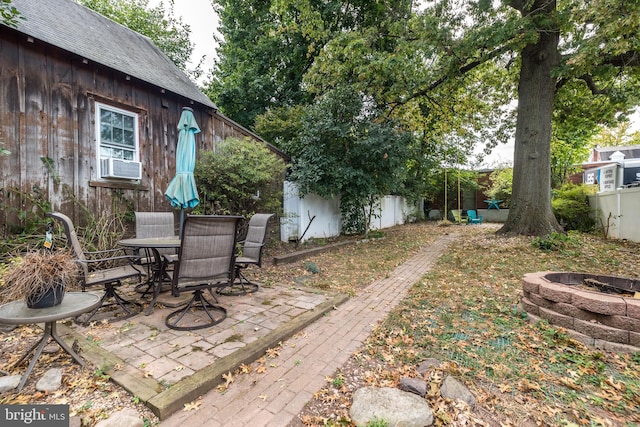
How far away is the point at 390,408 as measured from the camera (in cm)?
188

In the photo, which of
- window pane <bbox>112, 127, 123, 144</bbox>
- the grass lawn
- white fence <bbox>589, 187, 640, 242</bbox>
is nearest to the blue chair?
white fence <bbox>589, 187, 640, 242</bbox>

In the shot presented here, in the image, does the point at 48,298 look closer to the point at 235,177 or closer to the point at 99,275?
the point at 99,275

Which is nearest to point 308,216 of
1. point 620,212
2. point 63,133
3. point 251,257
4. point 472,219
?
point 251,257

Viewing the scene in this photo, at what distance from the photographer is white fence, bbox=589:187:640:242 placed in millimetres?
7203

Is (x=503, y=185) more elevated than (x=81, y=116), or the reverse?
(x=81, y=116)

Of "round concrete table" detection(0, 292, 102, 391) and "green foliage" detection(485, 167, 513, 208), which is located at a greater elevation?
"green foliage" detection(485, 167, 513, 208)

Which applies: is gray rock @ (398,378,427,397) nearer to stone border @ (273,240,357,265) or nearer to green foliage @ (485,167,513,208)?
stone border @ (273,240,357,265)

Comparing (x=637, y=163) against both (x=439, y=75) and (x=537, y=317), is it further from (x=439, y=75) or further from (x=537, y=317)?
(x=537, y=317)

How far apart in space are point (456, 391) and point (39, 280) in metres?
3.14

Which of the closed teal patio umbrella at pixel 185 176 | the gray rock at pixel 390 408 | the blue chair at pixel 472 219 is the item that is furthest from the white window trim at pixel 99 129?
the blue chair at pixel 472 219

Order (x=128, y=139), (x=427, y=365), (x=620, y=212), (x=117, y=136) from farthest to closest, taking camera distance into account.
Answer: (x=620, y=212), (x=128, y=139), (x=117, y=136), (x=427, y=365)

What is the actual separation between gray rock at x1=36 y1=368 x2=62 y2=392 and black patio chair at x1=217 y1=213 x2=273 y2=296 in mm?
2110

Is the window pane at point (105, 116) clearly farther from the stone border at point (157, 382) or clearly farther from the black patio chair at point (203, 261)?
the black patio chair at point (203, 261)

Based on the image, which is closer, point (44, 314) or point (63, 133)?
point (44, 314)
